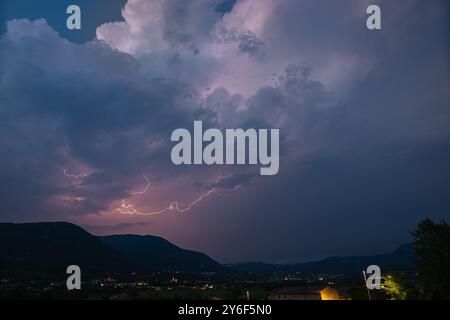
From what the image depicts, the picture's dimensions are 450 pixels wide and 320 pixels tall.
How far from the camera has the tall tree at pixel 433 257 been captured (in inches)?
836

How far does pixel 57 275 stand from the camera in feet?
279

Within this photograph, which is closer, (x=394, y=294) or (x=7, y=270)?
(x=394, y=294)

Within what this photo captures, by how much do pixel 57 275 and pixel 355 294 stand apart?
71833 millimetres

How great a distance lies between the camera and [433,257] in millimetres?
22703

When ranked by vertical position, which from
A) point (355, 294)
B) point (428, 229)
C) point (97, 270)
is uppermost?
point (428, 229)

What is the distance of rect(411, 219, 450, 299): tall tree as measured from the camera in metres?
21.2
